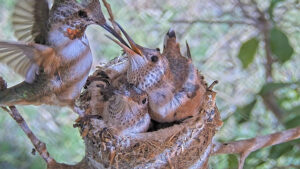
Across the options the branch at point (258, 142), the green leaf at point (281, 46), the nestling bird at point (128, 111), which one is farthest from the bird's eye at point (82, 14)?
the green leaf at point (281, 46)

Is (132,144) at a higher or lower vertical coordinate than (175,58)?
lower

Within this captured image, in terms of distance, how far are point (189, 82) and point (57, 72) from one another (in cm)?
47

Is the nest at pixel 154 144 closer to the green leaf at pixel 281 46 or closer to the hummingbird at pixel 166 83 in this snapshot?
the hummingbird at pixel 166 83

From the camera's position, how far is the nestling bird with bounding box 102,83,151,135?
4.69ft

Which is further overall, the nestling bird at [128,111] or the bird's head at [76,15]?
the nestling bird at [128,111]

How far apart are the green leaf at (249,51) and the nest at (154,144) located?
0.33m

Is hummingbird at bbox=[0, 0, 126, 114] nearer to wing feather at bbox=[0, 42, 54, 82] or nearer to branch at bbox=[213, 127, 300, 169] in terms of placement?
wing feather at bbox=[0, 42, 54, 82]

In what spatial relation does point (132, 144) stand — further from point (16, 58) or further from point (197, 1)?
point (197, 1)

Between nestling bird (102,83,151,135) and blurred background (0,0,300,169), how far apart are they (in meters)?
0.51

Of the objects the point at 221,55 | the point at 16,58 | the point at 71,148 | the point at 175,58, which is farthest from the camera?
the point at 221,55

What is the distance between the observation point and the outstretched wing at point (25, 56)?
1.21 metres

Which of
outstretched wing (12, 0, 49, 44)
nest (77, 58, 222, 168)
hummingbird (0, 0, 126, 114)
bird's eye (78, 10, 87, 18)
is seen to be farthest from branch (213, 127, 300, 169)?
outstretched wing (12, 0, 49, 44)

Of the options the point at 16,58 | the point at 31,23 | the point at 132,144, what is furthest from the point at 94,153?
the point at 31,23

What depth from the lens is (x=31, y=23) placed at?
4.75ft
